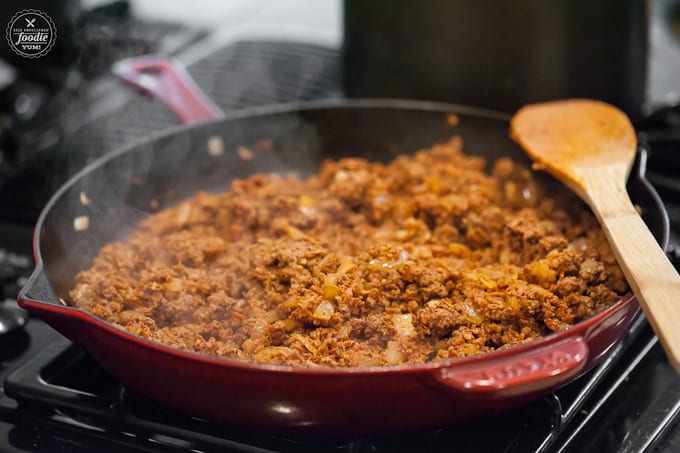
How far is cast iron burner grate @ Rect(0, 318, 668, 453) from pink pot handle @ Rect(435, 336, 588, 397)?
0.19 meters

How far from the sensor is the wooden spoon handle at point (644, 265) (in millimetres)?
872

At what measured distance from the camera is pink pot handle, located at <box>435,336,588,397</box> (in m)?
0.84

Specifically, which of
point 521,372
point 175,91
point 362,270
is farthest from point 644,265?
point 175,91

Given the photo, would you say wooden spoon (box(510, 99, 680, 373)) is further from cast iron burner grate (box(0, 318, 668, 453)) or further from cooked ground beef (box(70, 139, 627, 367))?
cast iron burner grate (box(0, 318, 668, 453))

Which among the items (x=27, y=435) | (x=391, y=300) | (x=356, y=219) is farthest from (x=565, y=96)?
(x=27, y=435)

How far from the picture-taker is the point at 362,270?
1162 mm

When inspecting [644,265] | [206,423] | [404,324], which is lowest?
[206,423]

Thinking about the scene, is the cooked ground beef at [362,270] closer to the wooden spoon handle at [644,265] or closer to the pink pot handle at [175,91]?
the wooden spoon handle at [644,265]

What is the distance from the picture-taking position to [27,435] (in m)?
1.08

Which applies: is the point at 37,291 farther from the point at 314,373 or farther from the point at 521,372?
the point at 521,372

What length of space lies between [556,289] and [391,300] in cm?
27

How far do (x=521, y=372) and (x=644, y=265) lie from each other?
0.95 ft

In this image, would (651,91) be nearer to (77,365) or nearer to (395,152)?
(395,152)

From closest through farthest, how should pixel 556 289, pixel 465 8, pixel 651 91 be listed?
1. pixel 556 289
2. pixel 465 8
3. pixel 651 91
